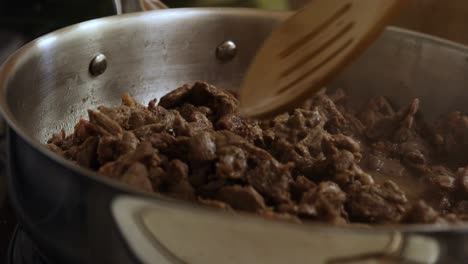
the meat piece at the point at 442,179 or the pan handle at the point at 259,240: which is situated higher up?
the pan handle at the point at 259,240

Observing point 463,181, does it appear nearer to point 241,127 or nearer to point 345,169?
point 345,169

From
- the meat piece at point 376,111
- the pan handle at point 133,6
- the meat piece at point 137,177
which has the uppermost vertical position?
the meat piece at point 137,177

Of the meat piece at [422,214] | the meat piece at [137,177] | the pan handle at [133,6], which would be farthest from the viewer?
the pan handle at [133,6]

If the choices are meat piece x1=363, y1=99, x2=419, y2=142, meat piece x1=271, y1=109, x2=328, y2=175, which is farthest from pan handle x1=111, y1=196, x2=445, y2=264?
meat piece x1=363, y1=99, x2=419, y2=142

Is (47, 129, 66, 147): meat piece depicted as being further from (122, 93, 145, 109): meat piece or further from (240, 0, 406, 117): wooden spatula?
(240, 0, 406, 117): wooden spatula

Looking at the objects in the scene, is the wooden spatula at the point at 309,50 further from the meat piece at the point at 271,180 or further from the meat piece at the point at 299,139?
the meat piece at the point at 271,180

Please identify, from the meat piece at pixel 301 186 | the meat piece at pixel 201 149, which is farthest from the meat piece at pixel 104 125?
the meat piece at pixel 301 186

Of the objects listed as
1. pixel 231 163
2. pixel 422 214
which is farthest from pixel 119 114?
pixel 422 214
